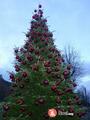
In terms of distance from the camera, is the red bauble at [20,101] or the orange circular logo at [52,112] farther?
the red bauble at [20,101]

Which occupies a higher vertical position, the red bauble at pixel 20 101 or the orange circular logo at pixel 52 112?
the red bauble at pixel 20 101

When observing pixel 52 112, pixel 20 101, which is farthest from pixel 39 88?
pixel 52 112

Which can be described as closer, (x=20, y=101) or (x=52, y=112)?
(x=52, y=112)

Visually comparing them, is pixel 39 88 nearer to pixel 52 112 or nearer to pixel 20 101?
pixel 20 101

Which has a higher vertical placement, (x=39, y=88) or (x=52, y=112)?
(x=39, y=88)

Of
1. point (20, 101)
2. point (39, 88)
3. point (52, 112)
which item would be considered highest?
point (39, 88)

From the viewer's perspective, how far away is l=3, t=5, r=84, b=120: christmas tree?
1767 cm

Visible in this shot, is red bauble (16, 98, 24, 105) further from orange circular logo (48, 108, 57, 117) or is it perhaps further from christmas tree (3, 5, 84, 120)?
orange circular logo (48, 108, 57, 117)

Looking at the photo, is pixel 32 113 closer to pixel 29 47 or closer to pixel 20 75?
pixel 20 75

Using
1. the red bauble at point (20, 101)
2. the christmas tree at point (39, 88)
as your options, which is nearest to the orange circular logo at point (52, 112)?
the christmas tree at point (39, 88)

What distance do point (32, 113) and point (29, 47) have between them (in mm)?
3457

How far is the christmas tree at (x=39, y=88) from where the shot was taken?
1767cm

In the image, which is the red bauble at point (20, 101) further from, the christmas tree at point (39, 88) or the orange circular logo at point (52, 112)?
the orange circular logo at point (52, 112)

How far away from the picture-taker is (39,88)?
17.9 m
